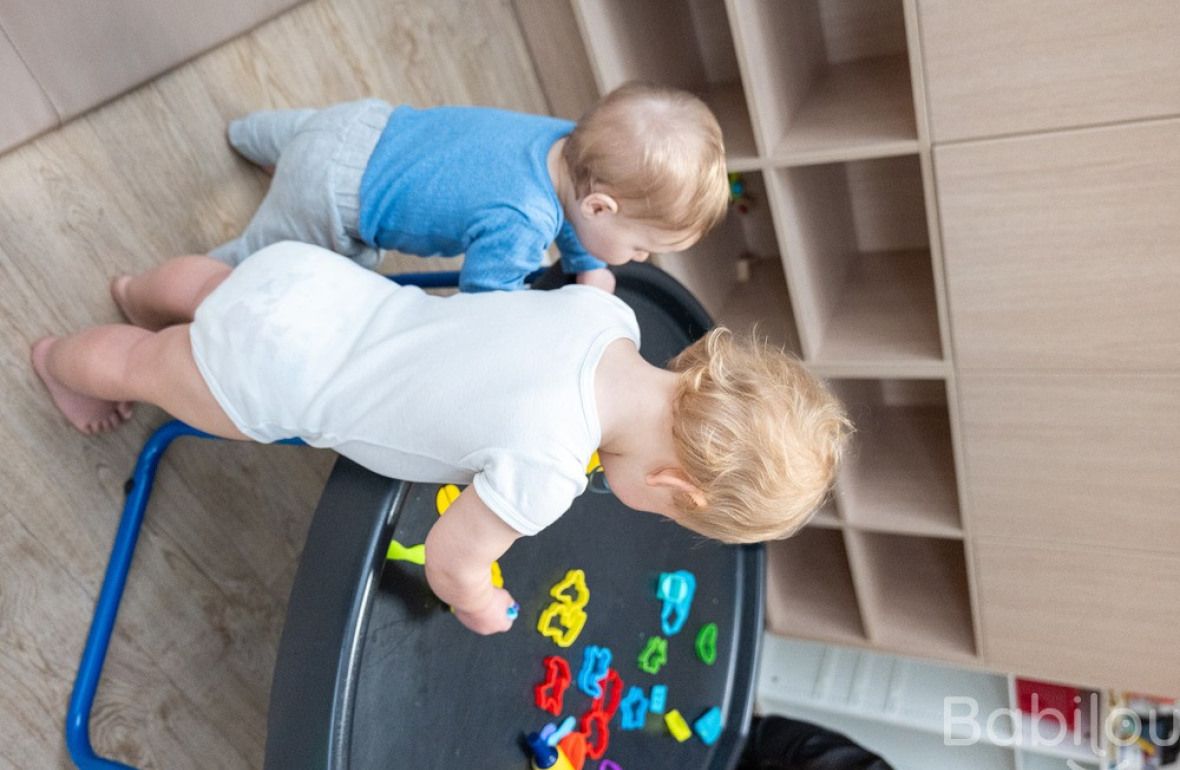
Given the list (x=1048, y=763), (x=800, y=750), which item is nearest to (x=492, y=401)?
(x=800, y=750)

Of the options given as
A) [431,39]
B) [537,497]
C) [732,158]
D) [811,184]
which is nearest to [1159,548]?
[811,184]

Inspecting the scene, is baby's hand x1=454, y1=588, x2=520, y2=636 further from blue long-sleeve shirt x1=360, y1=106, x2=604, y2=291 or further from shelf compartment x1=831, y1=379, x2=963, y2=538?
shelf compartment x1=831, y1=379, x2=963, y2=538

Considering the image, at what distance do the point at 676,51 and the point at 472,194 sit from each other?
31.9 inches

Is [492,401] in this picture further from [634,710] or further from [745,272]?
[745,272]

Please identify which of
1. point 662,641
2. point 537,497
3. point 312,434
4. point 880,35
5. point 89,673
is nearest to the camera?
point 537,497

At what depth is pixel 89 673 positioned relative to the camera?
1.09m

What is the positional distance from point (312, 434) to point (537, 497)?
0.86 ft

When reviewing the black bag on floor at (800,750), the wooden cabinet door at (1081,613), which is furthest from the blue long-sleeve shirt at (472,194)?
the black bag on floor at (800,750)

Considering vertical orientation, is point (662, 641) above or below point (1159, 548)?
above

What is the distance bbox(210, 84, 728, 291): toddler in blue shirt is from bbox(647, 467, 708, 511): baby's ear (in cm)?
29

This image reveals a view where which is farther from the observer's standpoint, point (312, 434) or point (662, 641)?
point (662, 641)

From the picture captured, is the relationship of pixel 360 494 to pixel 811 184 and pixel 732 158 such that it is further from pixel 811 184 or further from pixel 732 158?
pixel 811 184

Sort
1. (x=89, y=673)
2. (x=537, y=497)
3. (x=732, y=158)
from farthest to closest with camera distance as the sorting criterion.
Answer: (x=732, y=158) → (x=89, y=673) → (x=537, y=497)

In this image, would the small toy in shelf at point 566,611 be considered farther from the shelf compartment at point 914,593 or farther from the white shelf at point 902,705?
the white shelf at point 902,705
